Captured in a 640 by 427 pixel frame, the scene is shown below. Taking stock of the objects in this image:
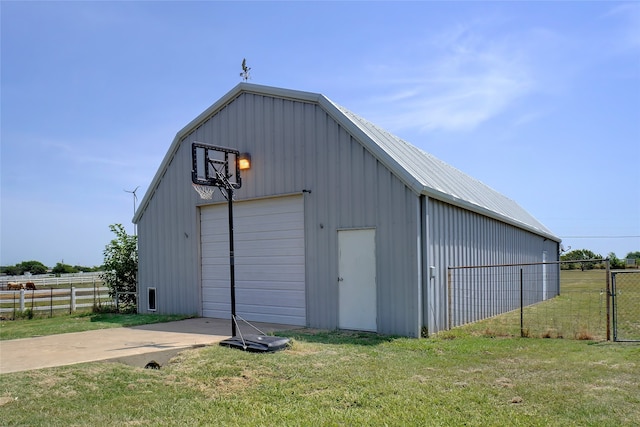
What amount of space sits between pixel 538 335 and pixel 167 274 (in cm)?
997

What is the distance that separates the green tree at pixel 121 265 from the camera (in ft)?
56.3

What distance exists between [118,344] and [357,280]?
15.3ft

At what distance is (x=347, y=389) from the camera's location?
18.9ft

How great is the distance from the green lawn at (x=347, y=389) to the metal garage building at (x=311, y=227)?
2.18 metres

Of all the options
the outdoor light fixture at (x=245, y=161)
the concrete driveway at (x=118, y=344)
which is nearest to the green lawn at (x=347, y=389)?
the concrete driveway at (x=118, y=344)

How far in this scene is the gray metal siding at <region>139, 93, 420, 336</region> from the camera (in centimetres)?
991

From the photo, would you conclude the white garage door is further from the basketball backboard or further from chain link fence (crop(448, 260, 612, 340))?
chain link fence (crop(448, 260, 612, 340))

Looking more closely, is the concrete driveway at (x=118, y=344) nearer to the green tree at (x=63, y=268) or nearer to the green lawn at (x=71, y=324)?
the green lawn at (x=71, y=324)

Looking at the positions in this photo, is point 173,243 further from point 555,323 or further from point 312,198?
point 555,323

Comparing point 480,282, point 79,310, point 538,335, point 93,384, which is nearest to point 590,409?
point 538,335

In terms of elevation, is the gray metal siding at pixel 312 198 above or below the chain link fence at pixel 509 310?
above

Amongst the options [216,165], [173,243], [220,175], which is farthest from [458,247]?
[173,243]

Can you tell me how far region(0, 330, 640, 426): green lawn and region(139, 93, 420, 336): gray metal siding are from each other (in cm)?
225

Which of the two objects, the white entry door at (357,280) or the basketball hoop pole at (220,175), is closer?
the basketball hoop pole at (220,175)
